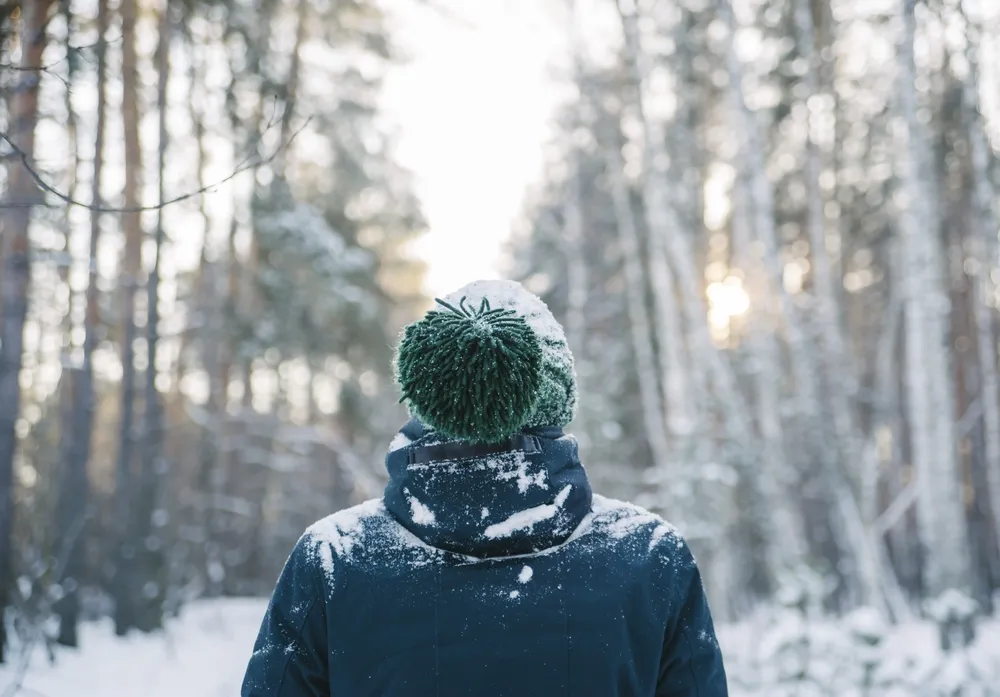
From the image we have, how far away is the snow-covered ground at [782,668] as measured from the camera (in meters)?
5.45

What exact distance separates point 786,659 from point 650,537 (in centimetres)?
528

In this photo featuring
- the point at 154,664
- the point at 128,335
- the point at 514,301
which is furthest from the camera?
the point at 128,335

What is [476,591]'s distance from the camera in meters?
1.30

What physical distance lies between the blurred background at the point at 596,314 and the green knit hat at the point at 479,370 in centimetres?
244

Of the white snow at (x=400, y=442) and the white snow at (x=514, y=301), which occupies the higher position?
the white snow at (x=514, y=301)

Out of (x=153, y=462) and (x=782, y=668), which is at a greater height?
(x=153, y=462)

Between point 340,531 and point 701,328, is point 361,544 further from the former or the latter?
point 701,328

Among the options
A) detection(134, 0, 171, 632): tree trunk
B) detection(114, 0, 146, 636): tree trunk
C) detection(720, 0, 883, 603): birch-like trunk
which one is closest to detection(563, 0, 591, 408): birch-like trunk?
detection(720, 0, 883, 603): birch-like trunk

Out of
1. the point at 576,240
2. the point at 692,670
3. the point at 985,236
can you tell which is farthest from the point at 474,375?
the point at 576,240

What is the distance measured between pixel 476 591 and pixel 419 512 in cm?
17

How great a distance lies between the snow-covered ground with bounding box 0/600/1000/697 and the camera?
545cm

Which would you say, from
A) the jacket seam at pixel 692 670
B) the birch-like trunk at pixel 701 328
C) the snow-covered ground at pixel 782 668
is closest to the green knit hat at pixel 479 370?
the jacket seam at pixel 692 670

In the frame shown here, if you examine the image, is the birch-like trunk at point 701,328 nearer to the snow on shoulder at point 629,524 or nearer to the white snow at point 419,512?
the snow on shoulder at point 629,524

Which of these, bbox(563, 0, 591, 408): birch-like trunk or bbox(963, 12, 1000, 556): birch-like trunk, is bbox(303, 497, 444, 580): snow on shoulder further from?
bbox(963, 12, 1000, 556): birch-like trunk
